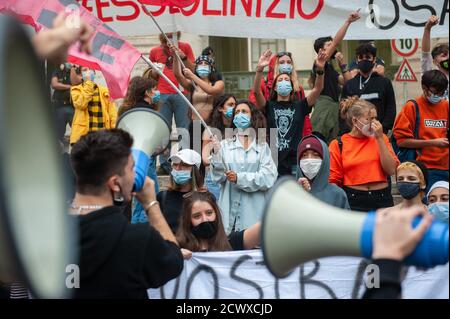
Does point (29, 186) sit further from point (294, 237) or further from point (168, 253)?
point (168, 253)

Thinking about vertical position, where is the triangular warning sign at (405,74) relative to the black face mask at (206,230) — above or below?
above

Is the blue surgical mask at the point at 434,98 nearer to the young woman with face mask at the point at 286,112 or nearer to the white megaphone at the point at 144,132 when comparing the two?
the young woman with face mask at the point at 286,112

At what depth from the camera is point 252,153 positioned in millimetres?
6941

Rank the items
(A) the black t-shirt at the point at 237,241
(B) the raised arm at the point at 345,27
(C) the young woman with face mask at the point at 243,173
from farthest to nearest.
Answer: (B) the raised arm at the point at 345,27 < (C) the young woman with face mask at the point at 243,173 < (A) the black t-shirt at the point at 237,241

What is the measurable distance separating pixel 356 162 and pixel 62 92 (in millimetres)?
3785

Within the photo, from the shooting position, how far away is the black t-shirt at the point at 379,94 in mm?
8277

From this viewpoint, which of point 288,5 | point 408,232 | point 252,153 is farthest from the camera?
point 288,5

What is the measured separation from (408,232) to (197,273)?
9.35 feet

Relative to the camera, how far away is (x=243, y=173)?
266 inches

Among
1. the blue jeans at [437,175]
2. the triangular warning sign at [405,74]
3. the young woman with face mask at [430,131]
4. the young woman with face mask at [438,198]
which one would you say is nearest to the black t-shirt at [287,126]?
the young woman with face mask at [430,131]

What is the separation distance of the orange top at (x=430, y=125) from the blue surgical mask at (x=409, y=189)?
1168mm
